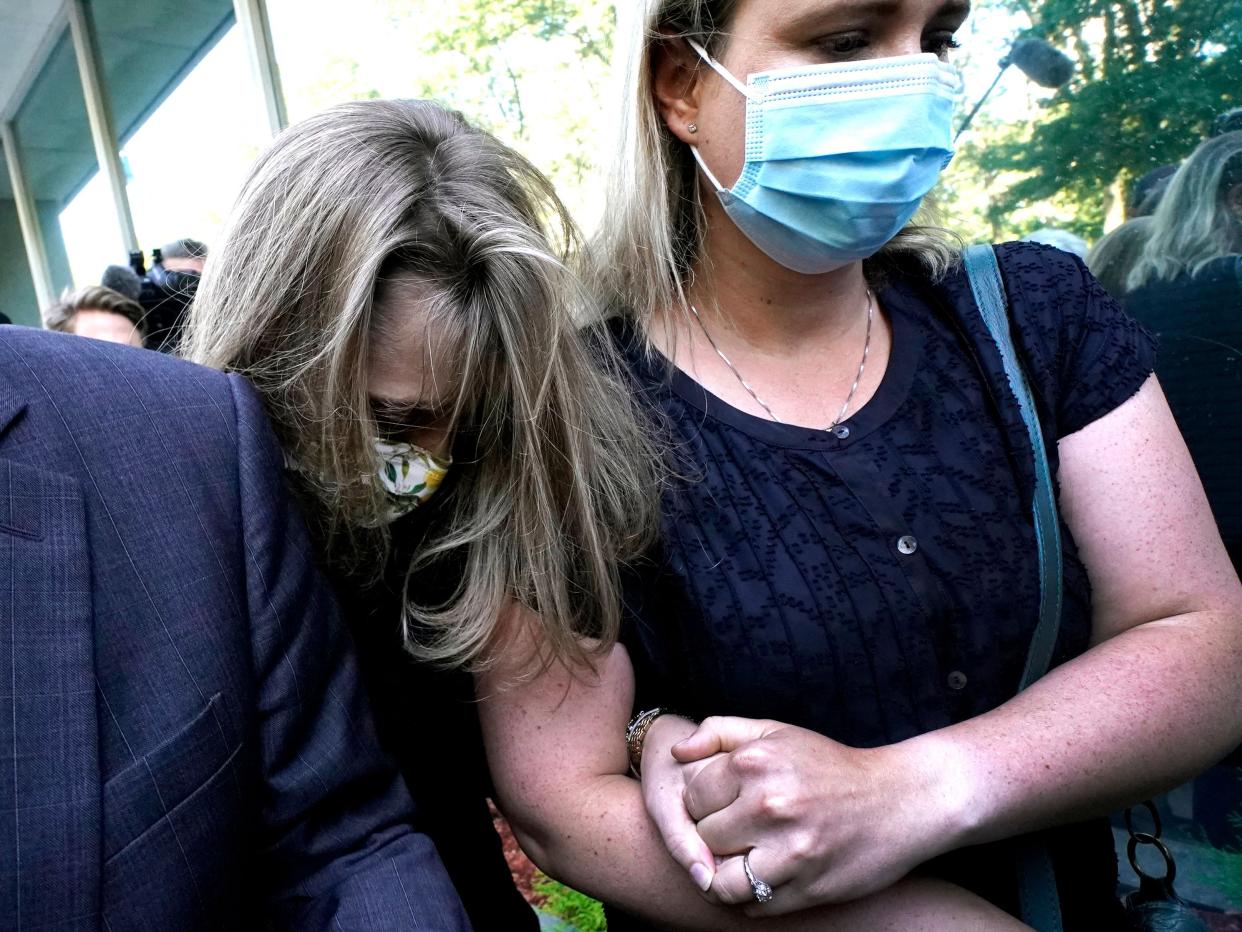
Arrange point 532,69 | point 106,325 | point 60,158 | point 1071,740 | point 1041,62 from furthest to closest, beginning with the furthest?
point 60,158, point 532,69, point 106,325, point 1041,62, point 1071,740

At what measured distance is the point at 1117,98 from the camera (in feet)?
8.04

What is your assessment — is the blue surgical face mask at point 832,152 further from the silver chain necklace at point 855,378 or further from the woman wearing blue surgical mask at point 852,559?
the silver chain necklace at point 855,378

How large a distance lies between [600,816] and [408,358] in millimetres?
671

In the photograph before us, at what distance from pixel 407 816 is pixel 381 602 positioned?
→ 0.36m

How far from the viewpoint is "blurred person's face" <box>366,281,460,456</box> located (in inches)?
57.6

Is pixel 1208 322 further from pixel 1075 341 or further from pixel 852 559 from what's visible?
pixel 852 559

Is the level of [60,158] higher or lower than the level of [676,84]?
lower

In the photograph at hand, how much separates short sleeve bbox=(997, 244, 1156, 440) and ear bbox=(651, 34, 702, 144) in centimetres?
54

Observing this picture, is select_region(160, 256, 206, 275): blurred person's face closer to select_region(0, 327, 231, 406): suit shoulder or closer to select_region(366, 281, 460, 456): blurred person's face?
select_region(366, 281, 460, 456): blurred person's face

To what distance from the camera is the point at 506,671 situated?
1.45 m

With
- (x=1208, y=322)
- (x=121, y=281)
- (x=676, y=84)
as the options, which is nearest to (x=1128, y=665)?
(x=676, y=84)

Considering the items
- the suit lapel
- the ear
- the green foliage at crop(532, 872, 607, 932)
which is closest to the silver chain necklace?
the ear

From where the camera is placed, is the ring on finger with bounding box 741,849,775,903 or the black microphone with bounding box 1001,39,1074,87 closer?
the ring on finger with bounding box 741,849,775,903

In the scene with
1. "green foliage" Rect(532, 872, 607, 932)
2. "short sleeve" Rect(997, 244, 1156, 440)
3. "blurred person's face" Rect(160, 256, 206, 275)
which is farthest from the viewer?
"green foliage" Rect(532, 872, 607, 932)
